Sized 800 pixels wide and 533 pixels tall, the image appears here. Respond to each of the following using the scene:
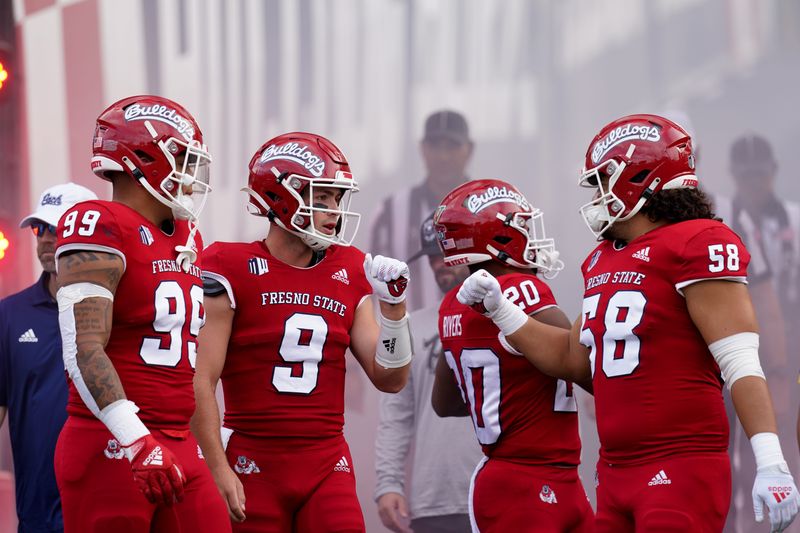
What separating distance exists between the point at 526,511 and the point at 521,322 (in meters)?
0.59

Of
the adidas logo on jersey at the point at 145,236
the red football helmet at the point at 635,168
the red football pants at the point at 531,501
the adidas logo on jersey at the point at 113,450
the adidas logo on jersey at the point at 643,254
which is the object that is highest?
the red football helmet at the point at 635,168

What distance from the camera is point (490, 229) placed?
3877 millimetres

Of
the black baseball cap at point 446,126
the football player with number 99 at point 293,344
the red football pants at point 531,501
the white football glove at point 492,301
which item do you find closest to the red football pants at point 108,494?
the football player with number 99 at point 293,344

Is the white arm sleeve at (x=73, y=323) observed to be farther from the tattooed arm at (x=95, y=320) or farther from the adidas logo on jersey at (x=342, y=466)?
the adidas logo on jersey at (x=342, y=466)

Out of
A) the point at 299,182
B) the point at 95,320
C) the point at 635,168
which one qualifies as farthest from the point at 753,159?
the point at 95,320

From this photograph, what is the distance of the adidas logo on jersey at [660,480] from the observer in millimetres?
3078

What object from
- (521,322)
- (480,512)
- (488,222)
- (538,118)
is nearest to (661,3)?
(538,118)

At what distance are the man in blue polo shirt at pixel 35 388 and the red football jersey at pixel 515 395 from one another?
5.65ft

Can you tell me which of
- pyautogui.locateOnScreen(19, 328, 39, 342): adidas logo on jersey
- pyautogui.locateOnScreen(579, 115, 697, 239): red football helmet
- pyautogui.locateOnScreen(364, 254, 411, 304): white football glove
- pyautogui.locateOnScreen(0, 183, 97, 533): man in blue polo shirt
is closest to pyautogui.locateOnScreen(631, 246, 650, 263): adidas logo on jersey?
pyautogui.locateOnScreen(579, 115, 697, 239): red football helmet

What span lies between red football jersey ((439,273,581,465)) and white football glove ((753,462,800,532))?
2.60 ft

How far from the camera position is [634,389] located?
3211 mm

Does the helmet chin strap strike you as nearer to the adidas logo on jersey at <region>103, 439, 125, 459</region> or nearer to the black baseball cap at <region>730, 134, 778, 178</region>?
the adidas logo on jersey at <region>103, 439, 125, 459</region>

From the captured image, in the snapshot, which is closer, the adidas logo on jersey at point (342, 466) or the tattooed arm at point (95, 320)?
the tattooed arm at point (95, 320)

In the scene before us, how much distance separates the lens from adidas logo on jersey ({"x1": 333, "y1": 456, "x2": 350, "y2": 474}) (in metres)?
3.65
